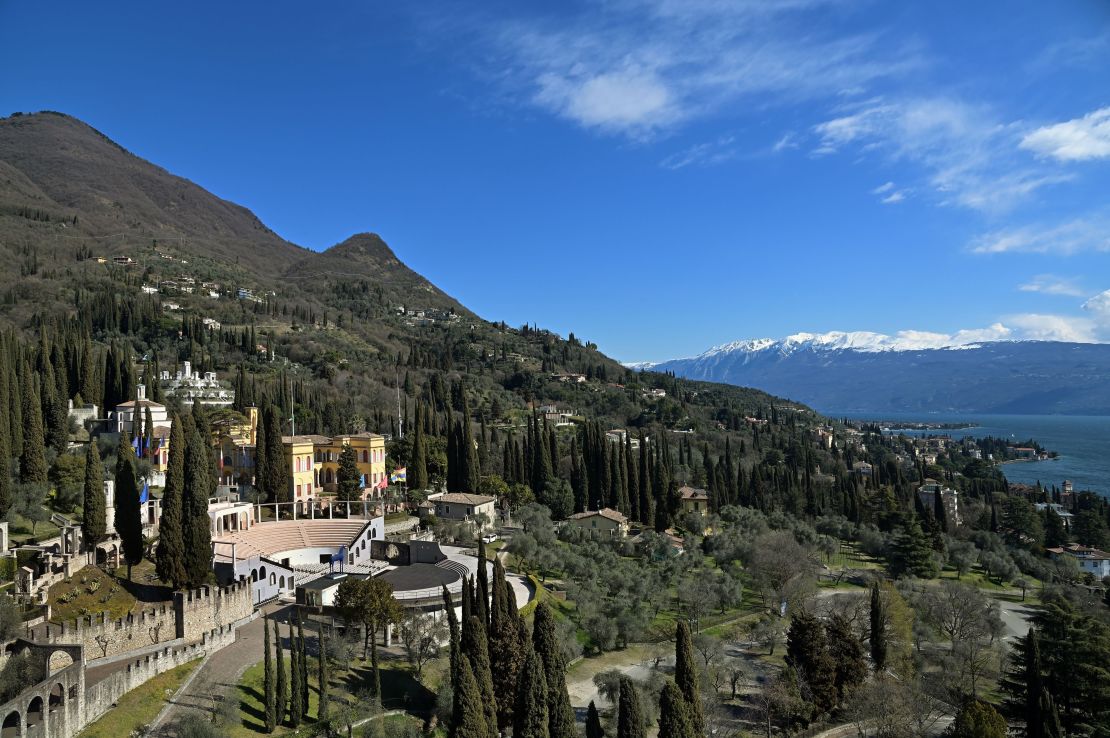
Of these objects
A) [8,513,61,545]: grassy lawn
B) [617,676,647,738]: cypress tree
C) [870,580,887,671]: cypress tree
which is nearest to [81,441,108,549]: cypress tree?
[8,513,61,545]: grassy lawn

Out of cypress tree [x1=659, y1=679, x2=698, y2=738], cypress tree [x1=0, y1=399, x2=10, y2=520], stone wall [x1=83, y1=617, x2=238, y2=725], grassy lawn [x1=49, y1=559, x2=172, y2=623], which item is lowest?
cypress tree [x1=659, y1=679, x2=698, y2=738]

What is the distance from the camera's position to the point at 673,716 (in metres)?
20.0

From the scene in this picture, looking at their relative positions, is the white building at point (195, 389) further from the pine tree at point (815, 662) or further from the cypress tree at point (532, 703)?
the pine tree at point (815, 662)

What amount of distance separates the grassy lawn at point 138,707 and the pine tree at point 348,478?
23000mm

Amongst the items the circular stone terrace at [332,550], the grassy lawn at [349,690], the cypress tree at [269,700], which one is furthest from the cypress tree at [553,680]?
the circular stone terrace at [332,550]

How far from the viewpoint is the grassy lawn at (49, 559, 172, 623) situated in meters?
26.0

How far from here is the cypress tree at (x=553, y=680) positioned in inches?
850

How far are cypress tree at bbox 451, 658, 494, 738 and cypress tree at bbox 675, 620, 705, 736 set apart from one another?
5.81 m

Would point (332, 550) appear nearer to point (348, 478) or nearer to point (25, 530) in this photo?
point (348, 478)

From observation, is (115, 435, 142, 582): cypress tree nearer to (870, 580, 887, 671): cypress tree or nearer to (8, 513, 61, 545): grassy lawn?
(8, 513, 61, 545): grassy lawn

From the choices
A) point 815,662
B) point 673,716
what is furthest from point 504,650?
point 815,662

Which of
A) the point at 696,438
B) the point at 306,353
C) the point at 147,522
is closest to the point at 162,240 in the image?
the point at 306,353

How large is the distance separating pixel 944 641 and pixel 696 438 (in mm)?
80251

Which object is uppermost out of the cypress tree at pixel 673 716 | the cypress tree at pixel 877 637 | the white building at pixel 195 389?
the white building at pixel 195 389
